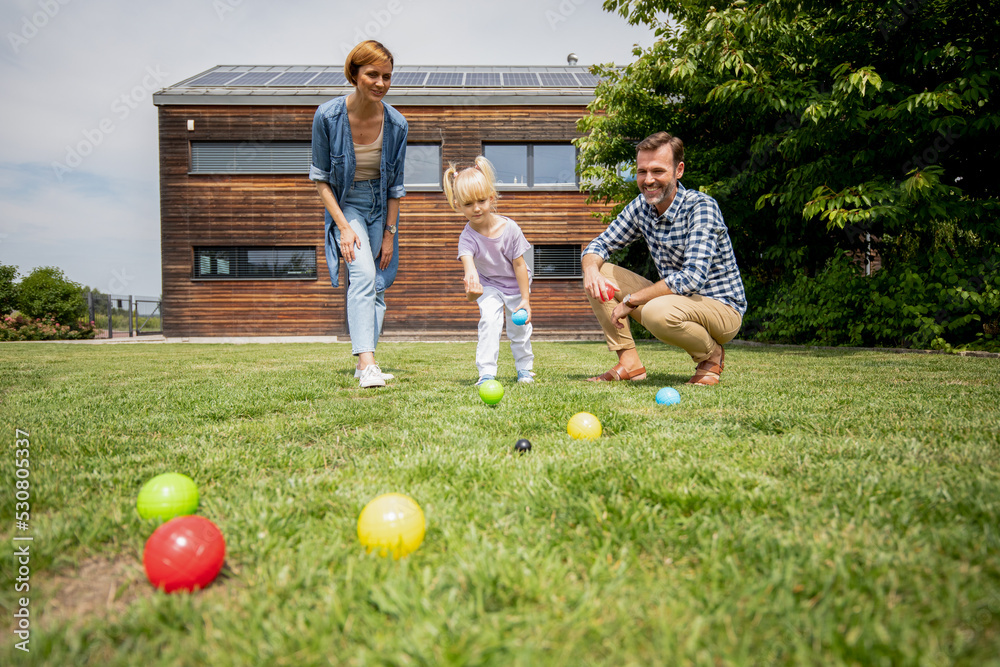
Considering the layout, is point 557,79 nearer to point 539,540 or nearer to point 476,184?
point 476,184

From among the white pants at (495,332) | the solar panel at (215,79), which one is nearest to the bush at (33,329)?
the solar panel at (215,79)

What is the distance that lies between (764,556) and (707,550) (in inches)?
5.0

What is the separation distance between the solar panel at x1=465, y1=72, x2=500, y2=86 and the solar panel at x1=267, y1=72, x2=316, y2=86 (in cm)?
473

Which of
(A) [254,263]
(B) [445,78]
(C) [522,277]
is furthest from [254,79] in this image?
(C) [522,277]

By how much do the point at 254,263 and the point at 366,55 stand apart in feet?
42.7

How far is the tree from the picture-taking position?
22.3ft

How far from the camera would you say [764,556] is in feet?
4.39

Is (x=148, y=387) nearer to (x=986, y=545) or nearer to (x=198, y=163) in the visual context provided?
(x=986, y=545)

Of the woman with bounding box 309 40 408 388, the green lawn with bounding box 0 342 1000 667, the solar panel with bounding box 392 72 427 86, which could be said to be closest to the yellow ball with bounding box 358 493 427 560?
the green lawn with bounding box 0 342 1000 667

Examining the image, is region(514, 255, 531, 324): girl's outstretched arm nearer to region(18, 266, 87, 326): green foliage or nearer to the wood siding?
the wood siding

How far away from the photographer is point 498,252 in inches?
182

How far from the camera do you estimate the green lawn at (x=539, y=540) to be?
1.05 metres

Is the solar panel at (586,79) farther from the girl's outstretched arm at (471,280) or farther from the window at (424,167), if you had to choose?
the girl's outstretched arm at (471,280)

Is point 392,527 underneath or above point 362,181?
underneath
